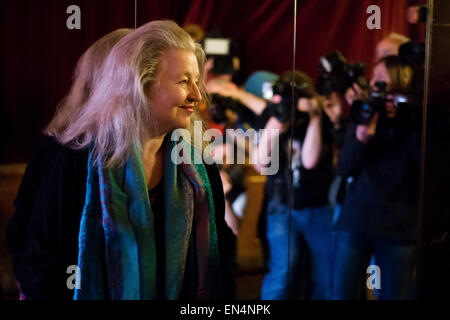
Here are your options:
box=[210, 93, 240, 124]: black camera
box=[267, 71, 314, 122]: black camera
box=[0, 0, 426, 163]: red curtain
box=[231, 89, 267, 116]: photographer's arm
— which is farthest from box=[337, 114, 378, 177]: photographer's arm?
box=[0, 0, 426, 163]: red curtain

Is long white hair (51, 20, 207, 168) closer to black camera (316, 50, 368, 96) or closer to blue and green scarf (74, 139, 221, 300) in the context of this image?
blue and green scarf (74, 139, 221, 300)

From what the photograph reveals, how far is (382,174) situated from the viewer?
2.36 metres

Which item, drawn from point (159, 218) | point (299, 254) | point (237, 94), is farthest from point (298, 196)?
point (159, 218)

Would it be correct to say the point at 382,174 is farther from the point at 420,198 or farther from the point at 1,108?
the point at 1,108

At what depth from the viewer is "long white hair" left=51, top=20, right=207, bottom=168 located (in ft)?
5.79

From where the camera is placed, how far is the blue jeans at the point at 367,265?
2.34 meters

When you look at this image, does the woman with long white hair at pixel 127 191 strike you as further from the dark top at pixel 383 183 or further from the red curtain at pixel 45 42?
the dark top at pixel 383 183

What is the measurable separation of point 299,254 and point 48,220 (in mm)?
1034

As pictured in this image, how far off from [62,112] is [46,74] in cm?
15

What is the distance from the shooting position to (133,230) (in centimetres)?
179

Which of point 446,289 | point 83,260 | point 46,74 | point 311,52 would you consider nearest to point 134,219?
point 83,260

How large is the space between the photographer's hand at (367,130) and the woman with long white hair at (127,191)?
766 mm

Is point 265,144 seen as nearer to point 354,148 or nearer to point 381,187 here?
point 354,148

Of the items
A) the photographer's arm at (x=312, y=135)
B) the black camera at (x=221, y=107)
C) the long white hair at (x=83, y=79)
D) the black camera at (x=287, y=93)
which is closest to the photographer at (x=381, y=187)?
the photographer's arm at (x=312, y=135)
